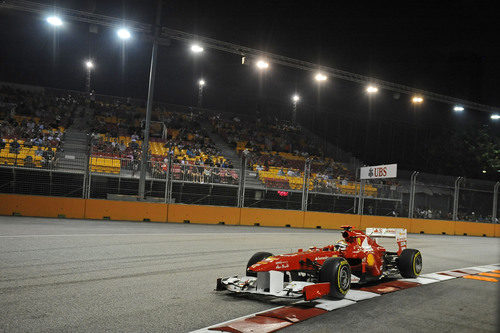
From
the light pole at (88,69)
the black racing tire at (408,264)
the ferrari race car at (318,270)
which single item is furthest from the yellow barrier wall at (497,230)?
the light pole at (88,69)

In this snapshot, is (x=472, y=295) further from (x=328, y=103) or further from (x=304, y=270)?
(x=328, y=103)

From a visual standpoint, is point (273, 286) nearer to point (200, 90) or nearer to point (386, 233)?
point (386, 233)

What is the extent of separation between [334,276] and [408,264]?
290 centimetres

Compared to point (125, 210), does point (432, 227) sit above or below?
below

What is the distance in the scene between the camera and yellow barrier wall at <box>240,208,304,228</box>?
18.7 meters

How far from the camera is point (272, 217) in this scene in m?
19.3

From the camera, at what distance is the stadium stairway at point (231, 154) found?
18.7 metres

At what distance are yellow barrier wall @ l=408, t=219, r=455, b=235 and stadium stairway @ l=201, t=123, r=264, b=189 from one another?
930cm

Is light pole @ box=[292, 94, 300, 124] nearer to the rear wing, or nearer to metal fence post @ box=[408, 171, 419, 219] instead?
metal fence post @ box=[408, 171, 419, 219]

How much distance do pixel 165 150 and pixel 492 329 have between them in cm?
2193

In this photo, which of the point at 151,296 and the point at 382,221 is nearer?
the point at 151,296

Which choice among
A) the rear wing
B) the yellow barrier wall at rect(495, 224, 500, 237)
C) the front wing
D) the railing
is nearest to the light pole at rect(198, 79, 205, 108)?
the railing

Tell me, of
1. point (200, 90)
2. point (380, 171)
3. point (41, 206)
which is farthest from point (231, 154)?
point (41, 206)

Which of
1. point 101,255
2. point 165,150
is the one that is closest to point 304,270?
point 101,255
